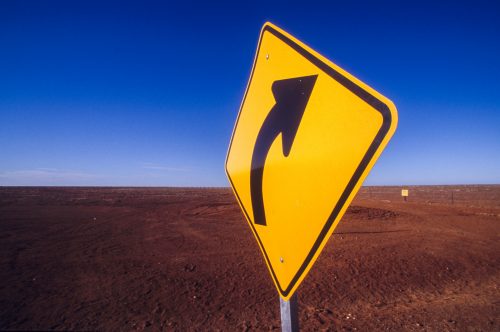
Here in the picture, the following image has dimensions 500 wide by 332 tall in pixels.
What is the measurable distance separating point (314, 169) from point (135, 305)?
531 cm

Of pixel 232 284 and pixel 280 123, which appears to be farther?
pixel 232 284

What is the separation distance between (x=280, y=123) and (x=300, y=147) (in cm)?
20

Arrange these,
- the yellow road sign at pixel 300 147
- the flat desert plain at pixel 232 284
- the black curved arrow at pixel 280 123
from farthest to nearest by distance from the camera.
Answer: the flat desert plain at pixel 232 284, the black curved arrow at pixel 280 123, the yellow road sign at pixel 300 147

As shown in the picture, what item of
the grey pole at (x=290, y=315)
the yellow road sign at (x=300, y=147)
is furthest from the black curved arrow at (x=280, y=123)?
the grey pole at (x=290, y=315)

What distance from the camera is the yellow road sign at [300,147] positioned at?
0.95 meters

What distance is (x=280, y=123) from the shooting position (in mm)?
1292

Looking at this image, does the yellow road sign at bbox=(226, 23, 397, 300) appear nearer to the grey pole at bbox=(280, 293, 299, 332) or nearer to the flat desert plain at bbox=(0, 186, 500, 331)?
the grey pole at bbox=(280, 293, 299, 332)

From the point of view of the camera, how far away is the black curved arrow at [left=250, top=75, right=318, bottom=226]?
120cm

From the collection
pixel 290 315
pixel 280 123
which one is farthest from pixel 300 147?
pixel 290 315

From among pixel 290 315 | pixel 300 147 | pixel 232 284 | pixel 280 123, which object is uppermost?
pixel 280 123

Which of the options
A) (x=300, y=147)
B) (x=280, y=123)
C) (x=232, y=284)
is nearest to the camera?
(x=300, y=147)

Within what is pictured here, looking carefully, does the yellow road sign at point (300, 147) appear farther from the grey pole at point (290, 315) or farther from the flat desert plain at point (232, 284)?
the flat desert plain at point (232, 284)

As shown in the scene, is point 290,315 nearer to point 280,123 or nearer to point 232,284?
point 280,123

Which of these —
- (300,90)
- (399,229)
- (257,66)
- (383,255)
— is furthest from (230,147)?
(399,229)
